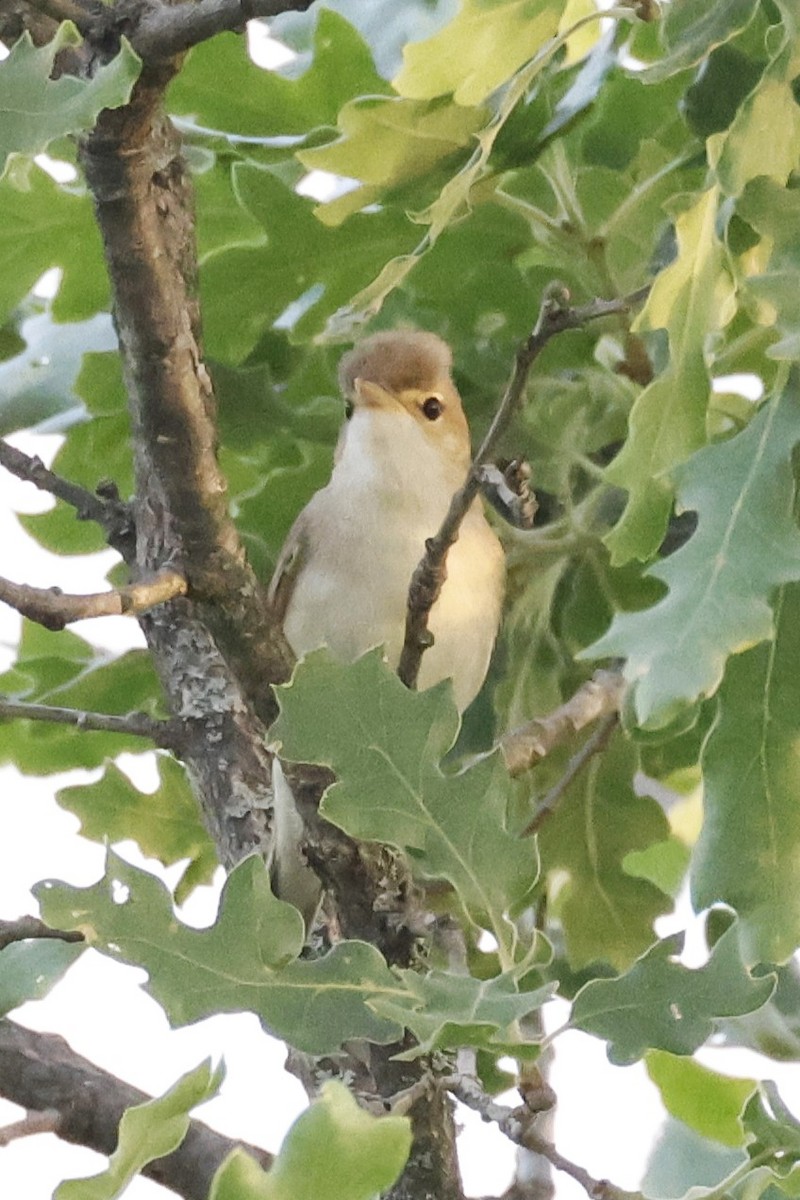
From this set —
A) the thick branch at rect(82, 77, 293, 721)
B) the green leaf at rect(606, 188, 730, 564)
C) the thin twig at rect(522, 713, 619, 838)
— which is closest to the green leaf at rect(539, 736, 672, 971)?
the thin twig at rect(522, 713, 619, 838)

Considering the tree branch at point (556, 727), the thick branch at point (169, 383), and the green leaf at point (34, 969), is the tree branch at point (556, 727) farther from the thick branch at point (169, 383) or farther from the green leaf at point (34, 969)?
the green leaf at point (34, 969)

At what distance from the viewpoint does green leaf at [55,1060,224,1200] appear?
1.67 feet

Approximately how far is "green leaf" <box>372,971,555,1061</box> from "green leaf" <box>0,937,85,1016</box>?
0.16 m

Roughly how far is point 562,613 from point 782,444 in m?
0.34

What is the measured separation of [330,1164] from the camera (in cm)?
45

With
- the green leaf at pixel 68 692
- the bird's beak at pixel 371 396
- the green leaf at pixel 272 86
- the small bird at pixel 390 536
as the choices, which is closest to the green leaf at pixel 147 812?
the green leaf at pixel 68 692

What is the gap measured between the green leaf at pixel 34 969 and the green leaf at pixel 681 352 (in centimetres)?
28

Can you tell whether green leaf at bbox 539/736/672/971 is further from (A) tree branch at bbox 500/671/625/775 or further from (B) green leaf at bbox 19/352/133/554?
(B) green leaf at bbox 19/352/133/554

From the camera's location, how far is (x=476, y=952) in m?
0.89

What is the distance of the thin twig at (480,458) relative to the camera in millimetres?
577

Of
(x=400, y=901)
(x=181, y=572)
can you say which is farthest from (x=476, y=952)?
(x=181, y=572)

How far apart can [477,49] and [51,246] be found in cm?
33

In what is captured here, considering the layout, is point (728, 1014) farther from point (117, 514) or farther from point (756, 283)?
point (117, 514)

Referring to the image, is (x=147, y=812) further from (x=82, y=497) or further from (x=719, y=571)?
(x=719, y=571)
